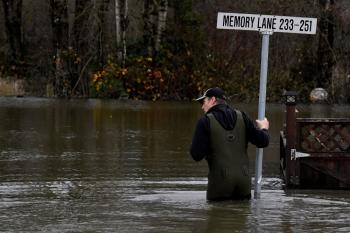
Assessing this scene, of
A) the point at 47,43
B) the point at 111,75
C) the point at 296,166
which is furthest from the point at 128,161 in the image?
the point at 47,43

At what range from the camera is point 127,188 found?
486 inches

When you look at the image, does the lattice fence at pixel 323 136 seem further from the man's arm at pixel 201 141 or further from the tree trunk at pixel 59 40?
the tree trunk at pixel 59 40

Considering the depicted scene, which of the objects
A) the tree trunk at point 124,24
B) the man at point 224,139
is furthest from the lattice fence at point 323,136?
the tree trunk at point 124,24

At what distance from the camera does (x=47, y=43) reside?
4106cm

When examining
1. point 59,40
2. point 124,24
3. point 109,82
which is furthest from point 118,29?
point 59,40

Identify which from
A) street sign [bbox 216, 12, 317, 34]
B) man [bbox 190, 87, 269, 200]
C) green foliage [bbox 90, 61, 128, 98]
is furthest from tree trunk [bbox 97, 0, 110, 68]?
man [bbox 190, 87, 269, 200]

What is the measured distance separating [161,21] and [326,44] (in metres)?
6.97

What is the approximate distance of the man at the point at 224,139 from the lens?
377 inches

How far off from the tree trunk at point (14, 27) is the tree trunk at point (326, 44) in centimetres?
1439

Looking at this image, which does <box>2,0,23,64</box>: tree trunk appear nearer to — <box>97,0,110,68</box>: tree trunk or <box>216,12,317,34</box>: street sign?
<box>97,0,110,68</box>: tree trunk

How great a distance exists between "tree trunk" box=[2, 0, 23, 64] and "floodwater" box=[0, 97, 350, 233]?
736 inches

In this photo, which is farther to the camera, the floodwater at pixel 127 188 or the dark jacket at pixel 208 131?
the dark jacket at pixel 208 131

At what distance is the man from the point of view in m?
9.59

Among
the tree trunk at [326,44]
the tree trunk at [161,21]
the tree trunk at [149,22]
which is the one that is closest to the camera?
the tree trunk at [326,44]
